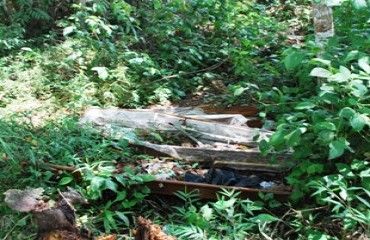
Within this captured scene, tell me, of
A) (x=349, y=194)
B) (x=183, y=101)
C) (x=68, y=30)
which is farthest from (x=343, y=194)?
(x=68, y=30)

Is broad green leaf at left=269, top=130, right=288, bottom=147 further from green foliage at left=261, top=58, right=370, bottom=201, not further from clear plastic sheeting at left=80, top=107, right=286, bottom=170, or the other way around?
clear plastic sheeting at left=80, top=107, right=286, bottom=170

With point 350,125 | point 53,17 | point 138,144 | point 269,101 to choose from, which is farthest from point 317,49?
point 53,17

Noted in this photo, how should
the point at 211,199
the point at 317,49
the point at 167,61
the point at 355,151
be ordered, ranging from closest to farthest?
the point at 355,151 < the point at 211,199 < the point at 317,49 < the point at 167,61

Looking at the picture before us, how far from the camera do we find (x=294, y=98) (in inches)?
191

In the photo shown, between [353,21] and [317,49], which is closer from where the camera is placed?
[317,49]

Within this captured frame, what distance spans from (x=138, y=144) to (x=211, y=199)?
1.17 metres

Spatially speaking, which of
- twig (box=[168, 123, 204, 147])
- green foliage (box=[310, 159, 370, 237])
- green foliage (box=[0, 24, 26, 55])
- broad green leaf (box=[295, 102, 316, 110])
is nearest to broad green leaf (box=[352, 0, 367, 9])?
broad green leaf (box=[295, 102, 316, 110])

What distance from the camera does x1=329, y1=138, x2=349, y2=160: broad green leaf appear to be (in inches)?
126

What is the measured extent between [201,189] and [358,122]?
1421mm

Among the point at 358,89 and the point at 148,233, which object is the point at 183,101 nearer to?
the point at 358,89

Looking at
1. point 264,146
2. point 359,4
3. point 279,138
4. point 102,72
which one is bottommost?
point 102,72

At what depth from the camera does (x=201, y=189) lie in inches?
155

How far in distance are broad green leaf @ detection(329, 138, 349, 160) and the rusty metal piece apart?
70 cm

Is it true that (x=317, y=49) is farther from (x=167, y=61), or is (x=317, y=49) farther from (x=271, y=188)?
(x=167, y=61)
